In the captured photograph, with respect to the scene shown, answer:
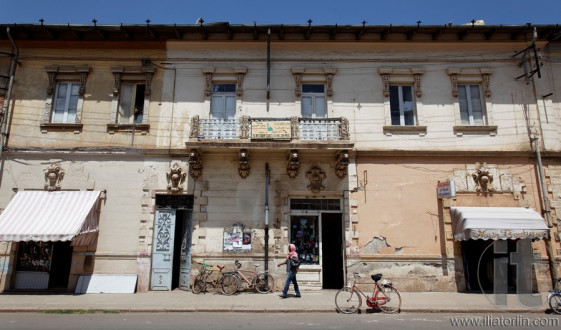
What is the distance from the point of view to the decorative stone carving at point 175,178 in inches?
483

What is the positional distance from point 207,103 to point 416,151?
784 cm

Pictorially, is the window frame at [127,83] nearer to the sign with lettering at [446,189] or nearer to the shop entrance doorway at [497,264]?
the sign with lettering at [446,189]

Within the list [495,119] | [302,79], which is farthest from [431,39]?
[302,79]

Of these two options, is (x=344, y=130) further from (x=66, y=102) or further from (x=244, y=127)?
(x=66, y=102)

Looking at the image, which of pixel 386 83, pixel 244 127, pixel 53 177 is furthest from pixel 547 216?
pixel 53 177

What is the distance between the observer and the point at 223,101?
1326cm

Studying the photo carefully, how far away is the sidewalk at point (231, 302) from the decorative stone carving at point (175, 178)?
3519 mm

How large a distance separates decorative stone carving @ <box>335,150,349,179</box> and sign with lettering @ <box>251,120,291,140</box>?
1928 mm

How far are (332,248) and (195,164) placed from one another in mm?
5810

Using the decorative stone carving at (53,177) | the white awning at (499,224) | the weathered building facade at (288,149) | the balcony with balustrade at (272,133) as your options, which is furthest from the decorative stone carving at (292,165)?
the decorative stone carving at (53,177)

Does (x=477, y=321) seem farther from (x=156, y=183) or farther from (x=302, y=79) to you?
(x=156, y=183)

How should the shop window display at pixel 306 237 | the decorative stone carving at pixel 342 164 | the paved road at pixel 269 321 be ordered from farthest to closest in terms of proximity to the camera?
the shop window display at pixel 306 237
the decorative stone carving at pixel 342 164
the paved road at pixel 269 321

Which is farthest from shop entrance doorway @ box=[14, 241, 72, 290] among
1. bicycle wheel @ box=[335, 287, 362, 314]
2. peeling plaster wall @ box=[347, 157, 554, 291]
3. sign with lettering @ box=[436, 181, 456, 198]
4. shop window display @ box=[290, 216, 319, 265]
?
sign with lettering @ box=[436, 181, 456, 198]

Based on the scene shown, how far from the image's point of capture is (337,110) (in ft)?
Answer: 42.3
